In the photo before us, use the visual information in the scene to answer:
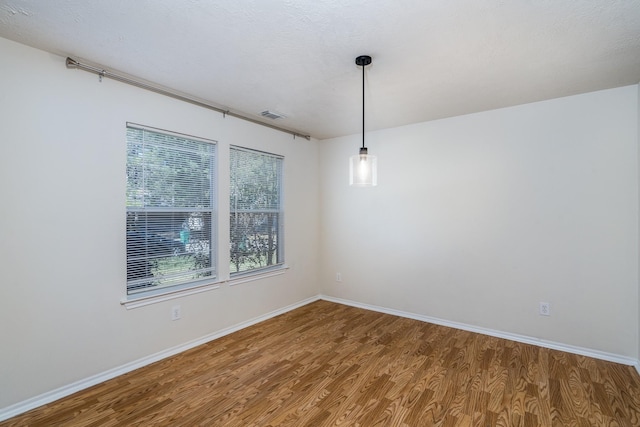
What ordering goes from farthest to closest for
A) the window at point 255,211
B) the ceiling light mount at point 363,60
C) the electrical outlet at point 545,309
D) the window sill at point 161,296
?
1. the window at point 255,211
2. the electrical outlet at point 545,309
3. the window sill at point 161,296
4. the ceiling light mount at point 363,60

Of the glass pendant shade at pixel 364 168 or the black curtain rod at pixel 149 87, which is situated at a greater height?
the black curtain rod at pixel 149 87

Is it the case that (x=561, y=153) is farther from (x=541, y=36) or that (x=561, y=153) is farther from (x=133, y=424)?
(x=133, y=424)

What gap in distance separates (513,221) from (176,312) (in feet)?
11.9

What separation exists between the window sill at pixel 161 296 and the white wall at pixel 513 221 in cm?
214

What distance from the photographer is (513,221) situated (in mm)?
3258

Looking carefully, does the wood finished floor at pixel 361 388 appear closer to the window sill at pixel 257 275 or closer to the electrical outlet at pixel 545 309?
the electrical outlet at pixel 545 309

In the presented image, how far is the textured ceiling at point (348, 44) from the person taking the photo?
5.72ft

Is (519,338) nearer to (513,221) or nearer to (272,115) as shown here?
(513,221)

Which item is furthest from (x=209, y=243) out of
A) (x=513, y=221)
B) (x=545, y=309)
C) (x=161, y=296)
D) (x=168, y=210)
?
(x=545, y=309)

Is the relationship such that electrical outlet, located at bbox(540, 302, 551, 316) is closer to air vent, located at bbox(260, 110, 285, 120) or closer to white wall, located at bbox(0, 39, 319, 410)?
air vent, located at bbox(260, 110, 285, 120)

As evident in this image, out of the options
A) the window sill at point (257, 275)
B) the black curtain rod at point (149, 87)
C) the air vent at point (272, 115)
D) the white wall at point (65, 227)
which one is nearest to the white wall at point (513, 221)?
the window sill at point (257, 275)

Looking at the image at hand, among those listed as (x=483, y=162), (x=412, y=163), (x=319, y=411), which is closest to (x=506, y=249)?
(x=483, y=162)

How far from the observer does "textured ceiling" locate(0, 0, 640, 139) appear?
1.74 metres

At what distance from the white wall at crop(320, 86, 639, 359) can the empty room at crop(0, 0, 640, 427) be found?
0.02 metres
